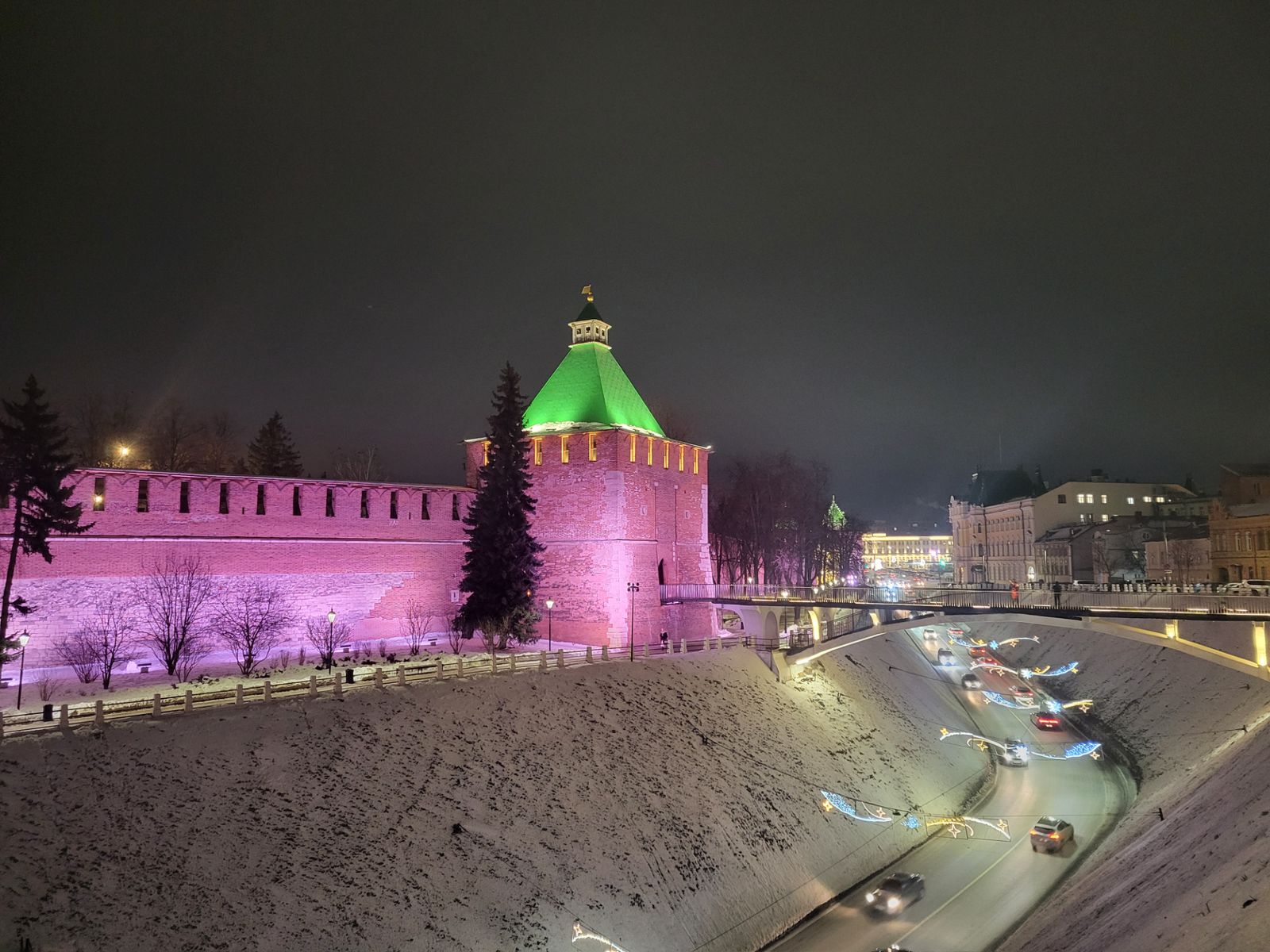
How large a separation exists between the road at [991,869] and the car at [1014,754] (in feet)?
0.74

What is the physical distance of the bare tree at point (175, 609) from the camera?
72.4ft

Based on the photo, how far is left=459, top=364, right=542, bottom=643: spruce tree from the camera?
27.5 meters

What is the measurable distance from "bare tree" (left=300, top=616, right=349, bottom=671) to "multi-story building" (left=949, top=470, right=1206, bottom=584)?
46.3 m

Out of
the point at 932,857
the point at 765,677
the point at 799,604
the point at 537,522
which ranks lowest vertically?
the point at 932,857

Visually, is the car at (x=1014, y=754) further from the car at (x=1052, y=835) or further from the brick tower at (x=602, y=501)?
the brick tower at (x=602, y=501)

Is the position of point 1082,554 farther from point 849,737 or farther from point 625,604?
point 625,604

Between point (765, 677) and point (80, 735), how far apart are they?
19.3 metres

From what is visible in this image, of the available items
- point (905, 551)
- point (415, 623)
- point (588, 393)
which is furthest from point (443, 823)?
point (905, 551)

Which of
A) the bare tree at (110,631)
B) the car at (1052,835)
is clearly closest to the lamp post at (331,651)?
the bare tree at (110,631)

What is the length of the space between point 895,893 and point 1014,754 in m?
13.2

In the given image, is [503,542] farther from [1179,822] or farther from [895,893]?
[1179,822]

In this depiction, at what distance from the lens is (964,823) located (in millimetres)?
24188

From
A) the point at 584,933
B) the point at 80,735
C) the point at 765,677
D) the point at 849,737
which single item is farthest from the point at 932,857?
the point at 80,735

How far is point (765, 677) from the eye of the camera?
27578mm
